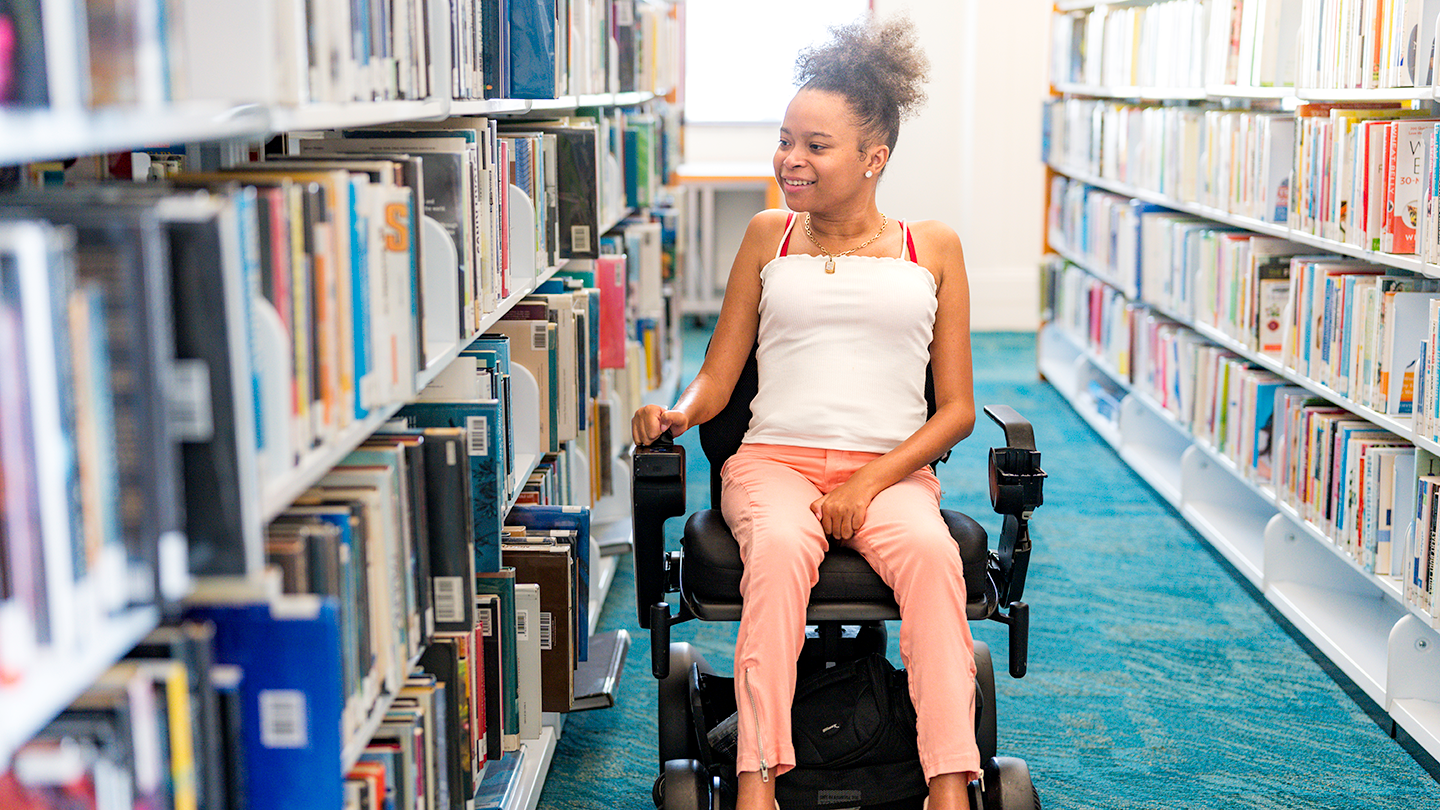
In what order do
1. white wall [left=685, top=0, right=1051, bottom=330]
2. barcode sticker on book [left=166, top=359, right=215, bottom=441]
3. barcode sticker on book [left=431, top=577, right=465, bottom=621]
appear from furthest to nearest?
white wall [left=685, top=0, right=1051, bottom=330]
barcode sticker on book [left=431, top=577, right=465, bottom=621]
barcode sticker on book [left=166, top=359, right=215, bottom=441]

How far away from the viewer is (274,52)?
101 cm

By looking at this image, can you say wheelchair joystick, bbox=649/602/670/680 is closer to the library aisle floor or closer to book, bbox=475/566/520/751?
book, bbox=475/566/520/751

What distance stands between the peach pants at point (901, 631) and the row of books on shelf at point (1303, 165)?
1.18m

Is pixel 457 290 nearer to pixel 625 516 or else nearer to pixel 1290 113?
pixel 625 516

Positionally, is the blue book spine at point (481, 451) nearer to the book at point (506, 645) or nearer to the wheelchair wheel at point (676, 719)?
the book at point (506, 645)

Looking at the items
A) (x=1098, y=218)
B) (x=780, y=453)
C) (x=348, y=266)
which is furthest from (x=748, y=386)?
(x=1098, y=218)

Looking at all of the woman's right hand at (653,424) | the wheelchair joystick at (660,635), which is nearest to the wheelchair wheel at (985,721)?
the wheelchair joystick at (660,635)

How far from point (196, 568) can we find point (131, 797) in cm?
16

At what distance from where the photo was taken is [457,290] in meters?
1.61

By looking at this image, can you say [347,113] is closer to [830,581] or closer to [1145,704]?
[830,581]

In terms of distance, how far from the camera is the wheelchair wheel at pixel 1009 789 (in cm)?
181

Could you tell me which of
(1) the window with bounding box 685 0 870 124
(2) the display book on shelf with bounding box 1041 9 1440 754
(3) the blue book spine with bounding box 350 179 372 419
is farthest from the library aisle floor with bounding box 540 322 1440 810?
(1) the window with bounding box 685 0 870 124

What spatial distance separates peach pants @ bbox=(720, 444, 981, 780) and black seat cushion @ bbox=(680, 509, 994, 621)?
22 mm

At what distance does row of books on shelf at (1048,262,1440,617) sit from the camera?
2404 mm
